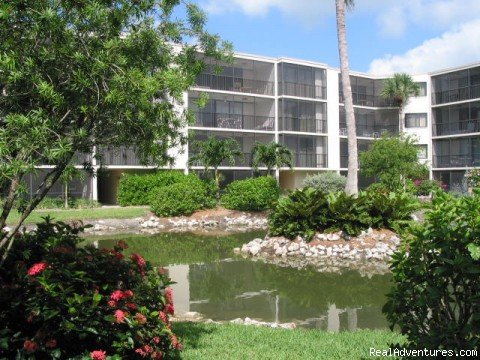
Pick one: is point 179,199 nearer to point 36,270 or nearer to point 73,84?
point 36,270

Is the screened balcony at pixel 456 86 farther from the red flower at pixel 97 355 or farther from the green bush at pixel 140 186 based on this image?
the red flower at pixel 97 355

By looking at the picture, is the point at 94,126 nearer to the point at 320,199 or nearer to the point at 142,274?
the point at 142,274

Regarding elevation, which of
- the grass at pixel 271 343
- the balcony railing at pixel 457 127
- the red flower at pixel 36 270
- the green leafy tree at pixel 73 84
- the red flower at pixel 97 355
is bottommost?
the grass at pixel 271 343

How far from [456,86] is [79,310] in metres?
48.3

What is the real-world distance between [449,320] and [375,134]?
45.7m

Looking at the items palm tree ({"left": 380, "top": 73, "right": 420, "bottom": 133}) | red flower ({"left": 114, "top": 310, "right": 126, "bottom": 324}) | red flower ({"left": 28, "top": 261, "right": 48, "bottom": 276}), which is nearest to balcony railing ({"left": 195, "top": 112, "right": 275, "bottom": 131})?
palm tree ({"left": 380, "top": 73, "right": 420, "bottom": 133})

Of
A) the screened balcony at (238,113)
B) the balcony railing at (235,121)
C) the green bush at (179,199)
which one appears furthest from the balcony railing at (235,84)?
the green bush at (179,199)

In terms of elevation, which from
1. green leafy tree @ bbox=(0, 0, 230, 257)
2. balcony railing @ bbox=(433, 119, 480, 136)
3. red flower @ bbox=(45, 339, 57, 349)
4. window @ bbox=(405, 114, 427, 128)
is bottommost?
red flower @ bbox=(45, 339, 57, 349)

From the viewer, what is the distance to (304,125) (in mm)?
42750

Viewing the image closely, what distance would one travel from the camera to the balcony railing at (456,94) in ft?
144

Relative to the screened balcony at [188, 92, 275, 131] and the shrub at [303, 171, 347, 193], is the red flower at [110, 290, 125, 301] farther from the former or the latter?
the screened balcony at [188, 92, 275, 131]

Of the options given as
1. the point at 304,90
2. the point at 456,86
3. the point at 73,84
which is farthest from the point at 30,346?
the point at 456,86

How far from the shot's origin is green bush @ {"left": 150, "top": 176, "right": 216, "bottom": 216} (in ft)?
92.5

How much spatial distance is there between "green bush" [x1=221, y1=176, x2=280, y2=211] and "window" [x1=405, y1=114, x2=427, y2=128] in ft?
78.0
